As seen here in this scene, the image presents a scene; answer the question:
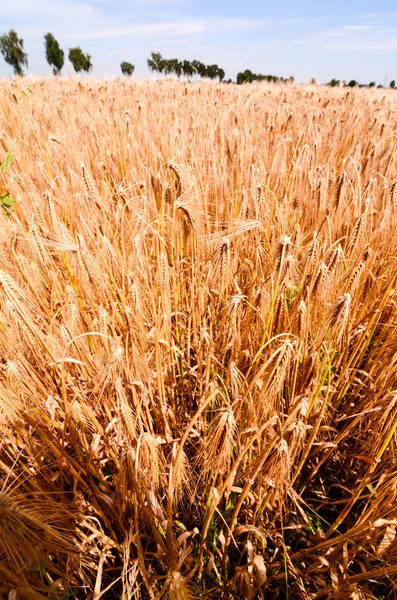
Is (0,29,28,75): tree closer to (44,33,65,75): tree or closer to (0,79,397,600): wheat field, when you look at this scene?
(44,33,65,75): tree

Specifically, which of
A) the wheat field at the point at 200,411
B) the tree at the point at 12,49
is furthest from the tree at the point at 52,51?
the wheat field at the point at 200,411

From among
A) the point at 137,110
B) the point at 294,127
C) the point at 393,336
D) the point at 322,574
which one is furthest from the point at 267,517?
the point at 137,110

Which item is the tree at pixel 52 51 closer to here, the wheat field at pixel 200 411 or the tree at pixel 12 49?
the tree at pixel 12 49

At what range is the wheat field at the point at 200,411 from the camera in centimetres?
78

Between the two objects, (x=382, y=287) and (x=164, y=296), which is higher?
(x=164, y=296)

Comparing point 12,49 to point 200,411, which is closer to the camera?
point 200,411

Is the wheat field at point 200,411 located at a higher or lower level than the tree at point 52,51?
lower

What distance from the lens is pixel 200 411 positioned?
68 cm

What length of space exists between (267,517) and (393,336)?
0.75 meters

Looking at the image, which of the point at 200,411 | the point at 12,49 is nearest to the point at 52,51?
the point at 12,49

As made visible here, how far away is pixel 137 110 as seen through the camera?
3.63 meters

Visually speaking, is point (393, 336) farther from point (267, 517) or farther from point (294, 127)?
point (294, 127)

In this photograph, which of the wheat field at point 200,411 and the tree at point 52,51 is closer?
the wheat field at point 200,411

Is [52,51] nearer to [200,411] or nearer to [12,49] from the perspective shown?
[12,49]
